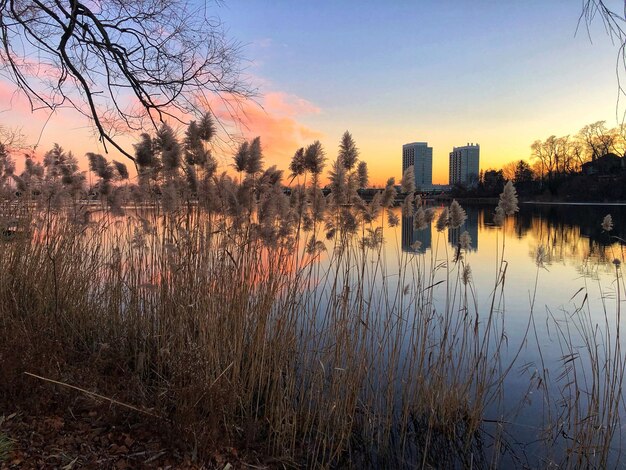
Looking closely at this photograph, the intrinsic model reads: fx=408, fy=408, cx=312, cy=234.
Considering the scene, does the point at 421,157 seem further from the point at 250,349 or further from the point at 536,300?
the point at 250,349

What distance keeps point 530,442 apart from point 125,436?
3426mm

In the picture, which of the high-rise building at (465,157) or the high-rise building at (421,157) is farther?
the high-rise building at (465,157)

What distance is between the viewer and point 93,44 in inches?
182

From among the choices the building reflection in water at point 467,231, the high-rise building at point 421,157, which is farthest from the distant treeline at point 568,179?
the high-rise building at point 421,157

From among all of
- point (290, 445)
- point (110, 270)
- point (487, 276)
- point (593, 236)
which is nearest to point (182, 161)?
point (110, 270)

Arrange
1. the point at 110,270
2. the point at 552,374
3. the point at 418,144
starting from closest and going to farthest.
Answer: the point at 110,270, the point at 552,374, the point at 418,144

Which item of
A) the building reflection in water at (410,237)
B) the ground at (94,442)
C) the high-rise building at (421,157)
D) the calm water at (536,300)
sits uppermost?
the high-rise building at (421,157)

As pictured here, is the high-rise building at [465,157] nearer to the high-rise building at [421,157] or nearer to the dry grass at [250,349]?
the high-rise building at [421,157]

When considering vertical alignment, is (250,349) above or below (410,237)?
below

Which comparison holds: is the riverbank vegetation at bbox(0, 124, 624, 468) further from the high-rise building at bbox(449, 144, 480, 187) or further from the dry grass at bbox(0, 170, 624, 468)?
the high-rise building at bbox(449, 144, 480, 187)

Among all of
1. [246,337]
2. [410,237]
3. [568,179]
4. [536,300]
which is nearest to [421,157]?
[410,237]

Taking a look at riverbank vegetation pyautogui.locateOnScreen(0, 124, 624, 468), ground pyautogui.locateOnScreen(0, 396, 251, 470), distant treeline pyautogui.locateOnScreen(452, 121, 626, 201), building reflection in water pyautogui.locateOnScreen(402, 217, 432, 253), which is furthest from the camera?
distant treeline pyautogui.locateOnScreen(452, 121, 626, 201)

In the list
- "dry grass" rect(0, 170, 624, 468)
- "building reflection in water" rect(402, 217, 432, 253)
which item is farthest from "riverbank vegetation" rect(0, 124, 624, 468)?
"building reflection in water" rect(402, 217, 432, 253)

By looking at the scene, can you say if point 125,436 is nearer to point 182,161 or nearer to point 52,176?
point 182,161
